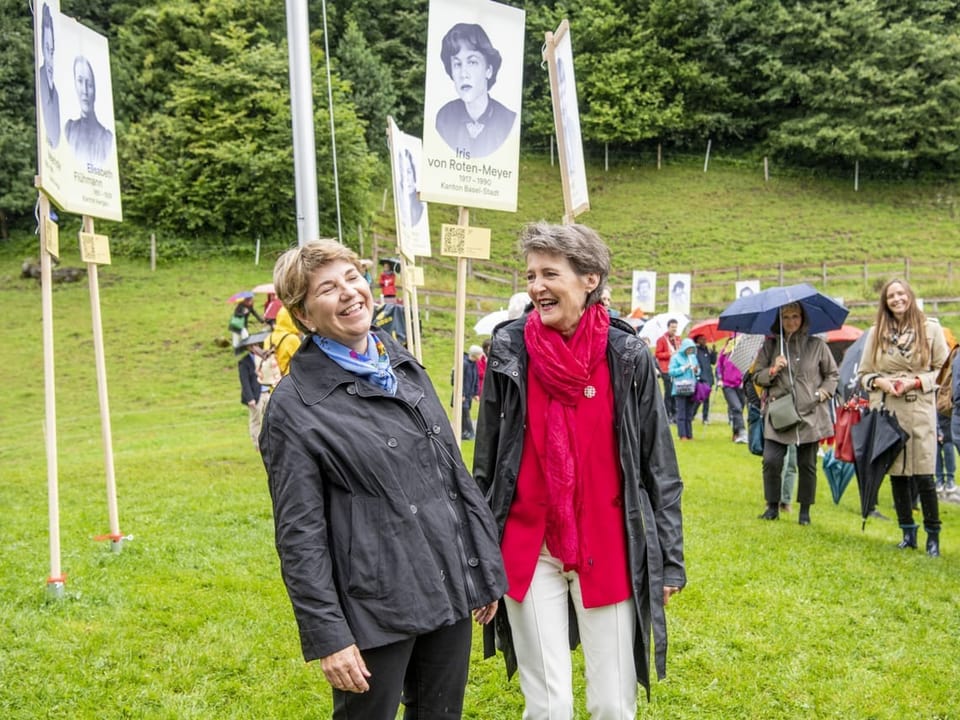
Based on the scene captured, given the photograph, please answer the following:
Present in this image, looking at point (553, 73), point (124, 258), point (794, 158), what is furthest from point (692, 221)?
point (553, 73)

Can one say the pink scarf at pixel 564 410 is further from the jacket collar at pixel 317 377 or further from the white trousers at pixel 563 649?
the jacket collar at pixel 317 377

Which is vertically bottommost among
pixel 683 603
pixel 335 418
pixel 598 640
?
pixel 683 603

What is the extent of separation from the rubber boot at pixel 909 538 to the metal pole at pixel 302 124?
4.97m

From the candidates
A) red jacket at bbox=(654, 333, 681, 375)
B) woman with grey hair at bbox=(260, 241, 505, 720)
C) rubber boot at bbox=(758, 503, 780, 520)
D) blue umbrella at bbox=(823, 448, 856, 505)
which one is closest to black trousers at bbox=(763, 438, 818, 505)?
rubber boot at bbox=(758, 503, 780, 520)

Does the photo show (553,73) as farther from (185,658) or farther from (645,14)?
(645,14)

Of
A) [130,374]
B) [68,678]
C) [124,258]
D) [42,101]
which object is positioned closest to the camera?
[68,678]

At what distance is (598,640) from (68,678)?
2757 millimetres

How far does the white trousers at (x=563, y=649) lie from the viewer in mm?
2781

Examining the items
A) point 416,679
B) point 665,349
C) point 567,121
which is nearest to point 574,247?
point 416,679

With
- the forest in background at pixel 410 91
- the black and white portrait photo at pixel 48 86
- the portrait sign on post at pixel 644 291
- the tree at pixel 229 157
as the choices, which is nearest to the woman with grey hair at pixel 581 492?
the black and white portrait photo at pixel 48 86

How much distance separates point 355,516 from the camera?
2.24 m

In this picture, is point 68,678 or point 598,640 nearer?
point 598,640

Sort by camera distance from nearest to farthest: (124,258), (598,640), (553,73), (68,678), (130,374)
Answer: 1. (598,640)
2. (68,678)
3. (553,73)
4. (130,374)
5. (124,258)

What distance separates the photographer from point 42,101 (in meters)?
4.84
